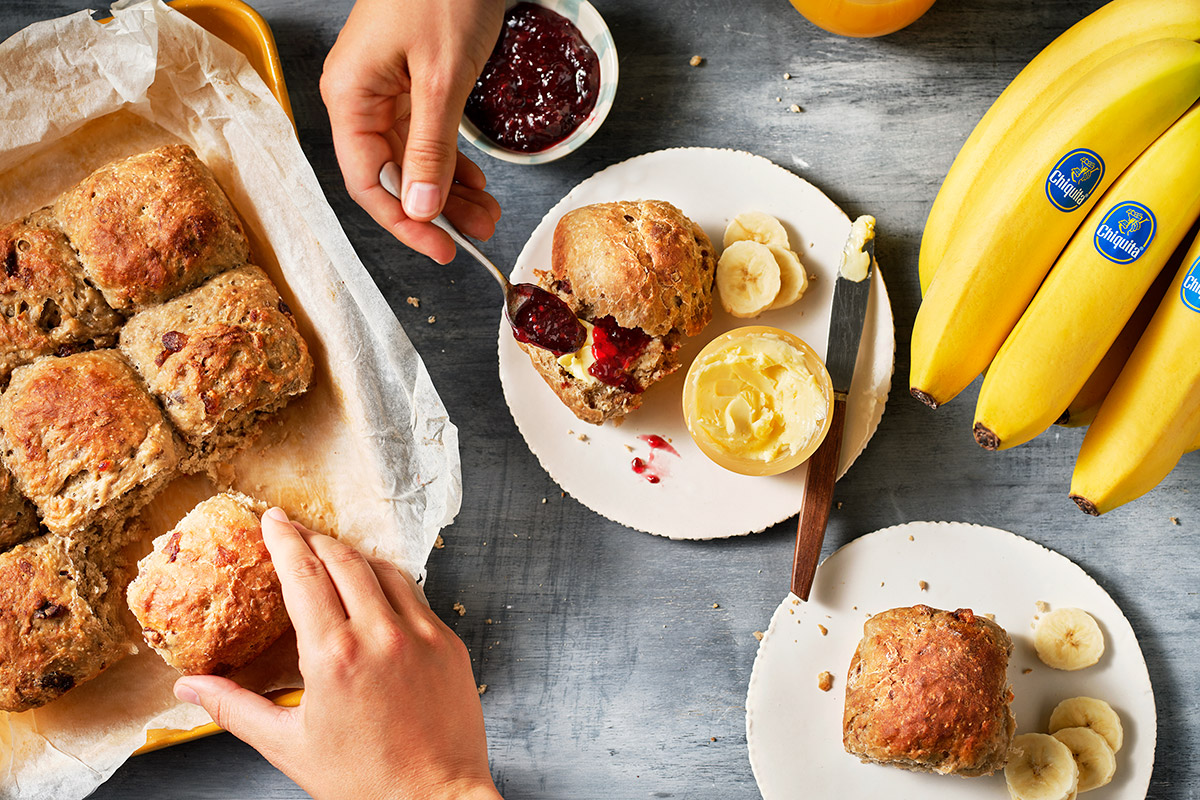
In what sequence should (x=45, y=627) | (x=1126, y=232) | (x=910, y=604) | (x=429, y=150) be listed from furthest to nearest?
1. (x=910, y=604)
2. (x=45, y=627)
3. (x=429, y=150)
4. (x=1126, y=232)

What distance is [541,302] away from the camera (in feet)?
9.10

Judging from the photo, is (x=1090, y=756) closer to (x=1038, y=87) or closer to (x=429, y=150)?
(x=1038, y=87)

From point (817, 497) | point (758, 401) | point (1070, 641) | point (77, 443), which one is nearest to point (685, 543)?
point (817, 497)

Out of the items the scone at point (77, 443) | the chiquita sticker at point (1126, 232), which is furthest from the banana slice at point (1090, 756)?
the scone at point (77, 443)

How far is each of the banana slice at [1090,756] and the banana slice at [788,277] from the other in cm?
176

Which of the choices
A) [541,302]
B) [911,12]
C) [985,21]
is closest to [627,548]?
[541,302]

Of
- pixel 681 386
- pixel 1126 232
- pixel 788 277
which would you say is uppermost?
pixel 1126 232

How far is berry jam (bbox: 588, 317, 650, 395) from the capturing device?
2740 mm

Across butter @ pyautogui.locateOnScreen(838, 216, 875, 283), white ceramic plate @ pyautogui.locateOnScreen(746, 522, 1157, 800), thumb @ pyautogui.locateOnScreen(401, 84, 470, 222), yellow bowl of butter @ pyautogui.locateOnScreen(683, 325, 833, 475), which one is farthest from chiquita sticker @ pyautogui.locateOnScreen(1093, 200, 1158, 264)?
thumb @ pyautogui.locateOnScreen(401, 84, 470, 222)

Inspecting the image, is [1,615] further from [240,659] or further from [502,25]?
[502,25]

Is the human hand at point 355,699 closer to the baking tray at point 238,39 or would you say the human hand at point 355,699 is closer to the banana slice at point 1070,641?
the baking tray at point 238,39

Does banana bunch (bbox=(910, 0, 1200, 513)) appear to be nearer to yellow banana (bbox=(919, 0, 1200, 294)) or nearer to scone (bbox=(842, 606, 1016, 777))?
yellow banana (bbox=(919, 0, 1200, 294))

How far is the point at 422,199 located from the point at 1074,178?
192 cm

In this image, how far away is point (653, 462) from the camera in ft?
9.78
